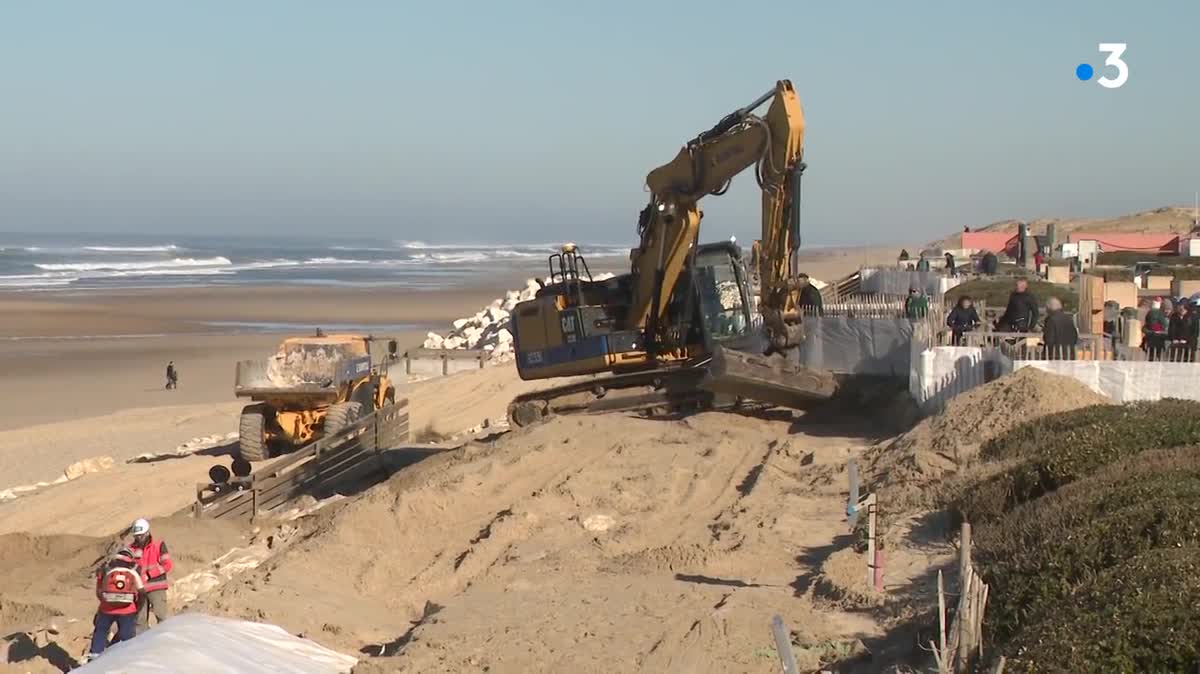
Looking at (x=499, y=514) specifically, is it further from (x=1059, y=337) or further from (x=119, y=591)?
(x=1059, y=337)

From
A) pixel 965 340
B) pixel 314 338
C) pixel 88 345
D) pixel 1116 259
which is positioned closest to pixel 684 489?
pixel 965 340

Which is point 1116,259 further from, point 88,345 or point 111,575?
point 111,575

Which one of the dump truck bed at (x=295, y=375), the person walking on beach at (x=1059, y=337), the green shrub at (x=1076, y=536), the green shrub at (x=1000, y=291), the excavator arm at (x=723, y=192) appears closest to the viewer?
the green shrub at (x=1076, y=536)

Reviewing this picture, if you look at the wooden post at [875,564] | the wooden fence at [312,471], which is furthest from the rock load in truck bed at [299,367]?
the wooden post at [875,564]

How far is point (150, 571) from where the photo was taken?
12203mm

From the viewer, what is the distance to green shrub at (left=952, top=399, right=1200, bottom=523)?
12492mm

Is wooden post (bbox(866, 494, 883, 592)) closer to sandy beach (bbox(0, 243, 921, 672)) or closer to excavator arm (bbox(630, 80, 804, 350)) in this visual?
sandy beach (bbox(0, 243, 921, 672))

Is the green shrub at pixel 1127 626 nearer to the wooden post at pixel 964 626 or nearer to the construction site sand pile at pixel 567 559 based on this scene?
the wooden post at pixel 964 626

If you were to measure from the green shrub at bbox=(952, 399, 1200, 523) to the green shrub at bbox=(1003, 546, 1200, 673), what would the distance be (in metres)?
3.67

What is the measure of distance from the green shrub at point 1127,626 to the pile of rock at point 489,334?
92.1 ft

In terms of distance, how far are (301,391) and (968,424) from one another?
1142 centimetres

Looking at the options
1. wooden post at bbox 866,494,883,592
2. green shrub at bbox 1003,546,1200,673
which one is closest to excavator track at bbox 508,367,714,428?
wooden post at bbox 866,494,883,592

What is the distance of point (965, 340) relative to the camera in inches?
755

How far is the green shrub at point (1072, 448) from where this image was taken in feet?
41.0
